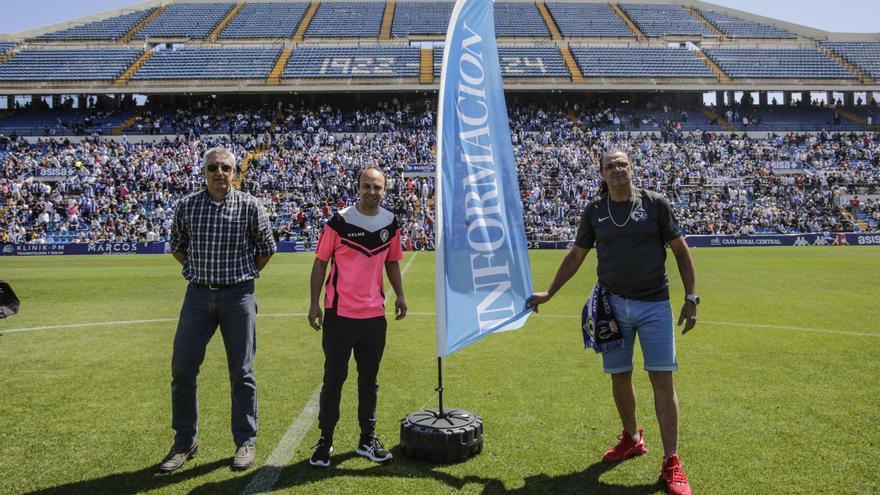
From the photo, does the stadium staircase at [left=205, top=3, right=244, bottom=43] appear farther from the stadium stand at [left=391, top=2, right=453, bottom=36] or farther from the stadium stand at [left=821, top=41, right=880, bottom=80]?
the stadium stand at [left=821, top=41, right=880, bottom=80]

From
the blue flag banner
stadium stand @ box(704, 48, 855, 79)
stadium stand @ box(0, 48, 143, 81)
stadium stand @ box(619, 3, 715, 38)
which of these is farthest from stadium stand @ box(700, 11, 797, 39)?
the blue flag banner

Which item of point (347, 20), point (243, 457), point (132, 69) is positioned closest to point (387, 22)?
point (347, 20)

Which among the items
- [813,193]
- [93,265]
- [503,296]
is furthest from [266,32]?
[503,296]

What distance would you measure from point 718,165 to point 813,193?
5.47 metres

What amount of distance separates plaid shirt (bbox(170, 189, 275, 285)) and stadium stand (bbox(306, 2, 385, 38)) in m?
52.4

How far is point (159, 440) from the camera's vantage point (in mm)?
4867

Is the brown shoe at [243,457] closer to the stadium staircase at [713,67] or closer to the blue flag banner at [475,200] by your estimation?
the blue flag banner at [475,200]

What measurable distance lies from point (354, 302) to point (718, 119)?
47750 millimetres

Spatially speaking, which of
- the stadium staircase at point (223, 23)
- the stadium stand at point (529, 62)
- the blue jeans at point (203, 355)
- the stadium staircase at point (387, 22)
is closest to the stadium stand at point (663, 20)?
the stadium stand at point (529, 62)

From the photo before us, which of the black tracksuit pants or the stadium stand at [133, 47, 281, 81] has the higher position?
the stadium stand at [133, 47, 281, 81]

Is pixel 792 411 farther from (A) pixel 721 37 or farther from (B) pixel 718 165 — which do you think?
(A) pixel 721 37

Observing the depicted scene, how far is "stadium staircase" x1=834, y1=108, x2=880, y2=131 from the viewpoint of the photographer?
44.9 m

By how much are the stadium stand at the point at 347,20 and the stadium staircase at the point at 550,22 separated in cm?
1525

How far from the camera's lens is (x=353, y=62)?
4759 centimetres
